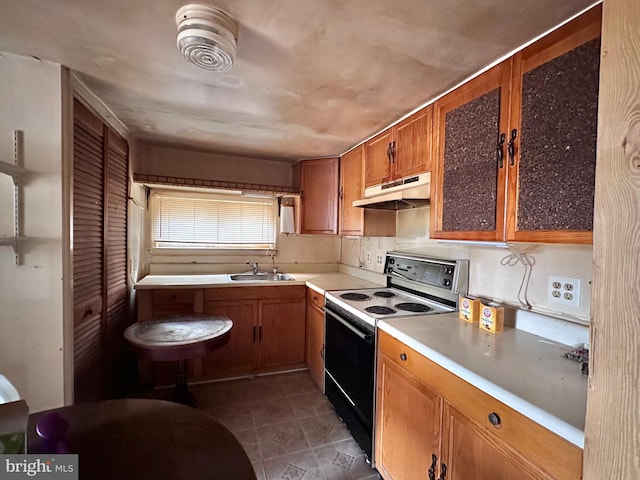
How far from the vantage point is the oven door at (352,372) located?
5.44 ft

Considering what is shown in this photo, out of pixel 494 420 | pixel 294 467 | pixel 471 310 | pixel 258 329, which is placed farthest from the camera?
pixel 258 329

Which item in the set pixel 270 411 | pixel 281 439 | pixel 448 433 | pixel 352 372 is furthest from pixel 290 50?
pixel 270 411

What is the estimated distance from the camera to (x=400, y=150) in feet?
6.34

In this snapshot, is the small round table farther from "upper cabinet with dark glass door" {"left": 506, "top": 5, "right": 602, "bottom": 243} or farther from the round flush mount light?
"upper cabinet with dark glass door" {"left": 506, "top": 5, "right": 602, "bottom": 243}

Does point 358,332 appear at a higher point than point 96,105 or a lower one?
lower

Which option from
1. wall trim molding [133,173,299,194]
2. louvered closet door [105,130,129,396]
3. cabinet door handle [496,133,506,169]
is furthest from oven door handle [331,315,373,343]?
louvered closet door [105,130,129,396]

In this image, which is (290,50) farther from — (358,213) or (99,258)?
(99,258)

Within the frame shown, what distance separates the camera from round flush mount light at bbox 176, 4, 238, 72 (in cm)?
100

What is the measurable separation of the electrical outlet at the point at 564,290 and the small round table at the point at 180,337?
185 centimetres

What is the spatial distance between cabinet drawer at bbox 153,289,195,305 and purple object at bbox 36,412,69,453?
1.81 meters

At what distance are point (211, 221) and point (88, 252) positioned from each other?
141cm

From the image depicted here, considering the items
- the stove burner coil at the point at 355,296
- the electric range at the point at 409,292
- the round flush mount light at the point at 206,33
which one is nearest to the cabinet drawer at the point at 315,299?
the electric range at the point at 409,292

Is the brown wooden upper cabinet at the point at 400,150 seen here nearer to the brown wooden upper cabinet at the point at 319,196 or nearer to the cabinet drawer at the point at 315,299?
the brown wooden upper cabinet at the point at 319,196

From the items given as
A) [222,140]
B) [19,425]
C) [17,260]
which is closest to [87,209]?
[17,260]
